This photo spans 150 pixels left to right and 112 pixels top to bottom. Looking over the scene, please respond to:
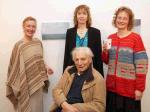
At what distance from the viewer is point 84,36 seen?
2672 millimetres

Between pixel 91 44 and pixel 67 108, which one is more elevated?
pixel 91 44

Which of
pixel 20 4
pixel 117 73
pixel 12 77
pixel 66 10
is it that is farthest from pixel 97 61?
pixel 20 4

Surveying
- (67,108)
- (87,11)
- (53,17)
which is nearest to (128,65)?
(67,108)

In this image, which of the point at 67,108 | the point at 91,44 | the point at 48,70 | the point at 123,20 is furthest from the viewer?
the point at 48,70

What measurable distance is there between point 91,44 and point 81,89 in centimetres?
57

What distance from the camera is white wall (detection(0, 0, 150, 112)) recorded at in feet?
9.50

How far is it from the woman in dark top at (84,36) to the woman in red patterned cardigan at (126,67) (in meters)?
0.24

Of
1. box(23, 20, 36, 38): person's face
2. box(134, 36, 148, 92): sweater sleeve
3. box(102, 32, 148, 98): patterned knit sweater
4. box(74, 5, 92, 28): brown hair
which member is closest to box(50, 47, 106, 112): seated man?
box(102, 32, 148, 98): patterned knit sweater

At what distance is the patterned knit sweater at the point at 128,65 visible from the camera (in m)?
2.22

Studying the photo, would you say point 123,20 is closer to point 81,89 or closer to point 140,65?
point 140,65

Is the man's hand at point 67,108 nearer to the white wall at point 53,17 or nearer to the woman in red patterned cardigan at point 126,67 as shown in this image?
the woman in red patterned cardigan at point 126,67

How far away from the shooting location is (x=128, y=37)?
7.52 feet

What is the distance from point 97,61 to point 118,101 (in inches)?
19.9

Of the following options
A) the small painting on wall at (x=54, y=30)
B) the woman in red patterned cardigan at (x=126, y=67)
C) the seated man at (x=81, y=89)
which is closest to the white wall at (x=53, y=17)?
the small painting on wall at (x=54, y=30)
